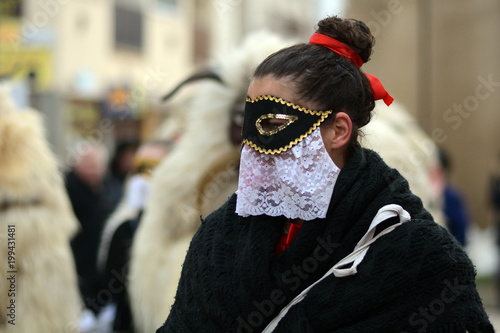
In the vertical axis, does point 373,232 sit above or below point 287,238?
above

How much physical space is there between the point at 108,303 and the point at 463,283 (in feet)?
12.8

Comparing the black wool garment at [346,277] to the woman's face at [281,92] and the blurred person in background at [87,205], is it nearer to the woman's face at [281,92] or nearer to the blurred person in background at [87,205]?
the woman's face at [281,92]

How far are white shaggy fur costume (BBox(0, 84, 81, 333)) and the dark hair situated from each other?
2.23 meters

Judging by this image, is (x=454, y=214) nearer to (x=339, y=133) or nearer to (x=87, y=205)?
(x=87, y=205)

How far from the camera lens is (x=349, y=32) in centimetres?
167

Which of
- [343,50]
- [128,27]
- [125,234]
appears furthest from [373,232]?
[128,27]

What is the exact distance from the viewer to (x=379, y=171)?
166 cm

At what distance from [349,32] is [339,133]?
0.26 m

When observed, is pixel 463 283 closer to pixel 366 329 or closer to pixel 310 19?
pixel 366 329

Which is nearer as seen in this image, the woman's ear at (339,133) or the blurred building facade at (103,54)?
the woman's ear at (339,133)

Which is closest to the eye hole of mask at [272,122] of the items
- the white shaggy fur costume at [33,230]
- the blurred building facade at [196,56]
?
the blurred building facade at [196,56]

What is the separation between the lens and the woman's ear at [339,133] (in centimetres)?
163

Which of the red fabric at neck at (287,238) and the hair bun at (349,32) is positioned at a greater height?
the hair bun at (349,32)

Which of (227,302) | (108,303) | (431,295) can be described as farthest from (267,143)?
(108,303)
